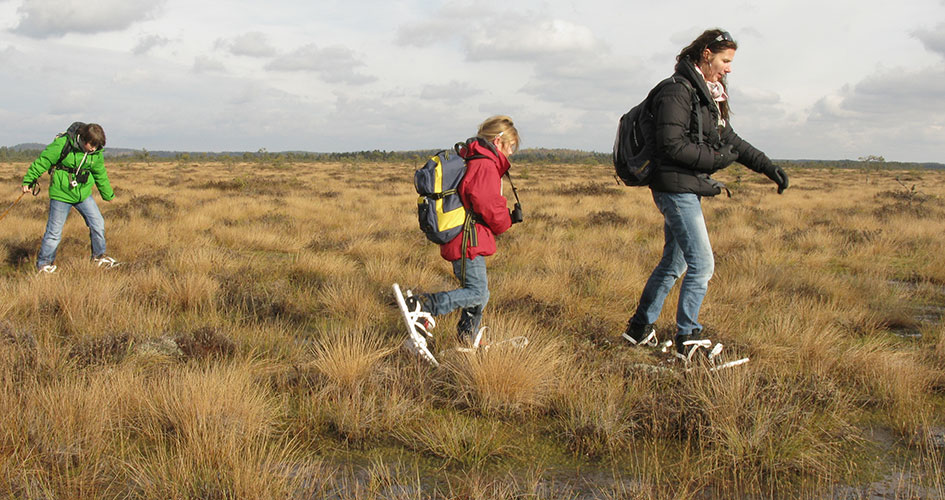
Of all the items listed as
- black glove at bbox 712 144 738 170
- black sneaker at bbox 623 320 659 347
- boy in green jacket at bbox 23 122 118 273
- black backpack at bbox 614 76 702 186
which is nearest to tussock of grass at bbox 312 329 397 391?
black sneaker at bbox 623 320 659 347

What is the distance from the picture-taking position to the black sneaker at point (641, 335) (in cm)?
409

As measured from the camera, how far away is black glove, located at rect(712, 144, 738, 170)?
3385mm

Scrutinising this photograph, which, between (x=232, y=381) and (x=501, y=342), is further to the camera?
(x=501, y=342)

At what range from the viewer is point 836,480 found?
8.37 ft

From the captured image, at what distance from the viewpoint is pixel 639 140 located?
11.8ft

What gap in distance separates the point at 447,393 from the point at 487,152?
139 cm

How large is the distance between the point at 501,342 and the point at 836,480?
1.76 m

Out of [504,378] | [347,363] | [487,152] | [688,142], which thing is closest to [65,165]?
[347,363]

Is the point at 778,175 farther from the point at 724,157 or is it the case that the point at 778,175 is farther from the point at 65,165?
the point at 65,165

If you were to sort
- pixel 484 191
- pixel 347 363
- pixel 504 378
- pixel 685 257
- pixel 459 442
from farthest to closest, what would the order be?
pixel 685 257
pixel 484 191
pixel 347 363
pixel 504 378
pixel 459 442

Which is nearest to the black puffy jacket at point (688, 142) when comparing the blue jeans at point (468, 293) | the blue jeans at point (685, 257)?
the blue jeans at point (685, 257)

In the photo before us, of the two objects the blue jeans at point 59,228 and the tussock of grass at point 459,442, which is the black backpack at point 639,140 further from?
the blue jeans at point 59,228

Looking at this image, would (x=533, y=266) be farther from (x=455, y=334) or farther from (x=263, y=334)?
(x=263, y=334)

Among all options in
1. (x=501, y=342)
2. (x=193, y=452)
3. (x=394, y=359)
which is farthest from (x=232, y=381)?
(x=501, y=342)
